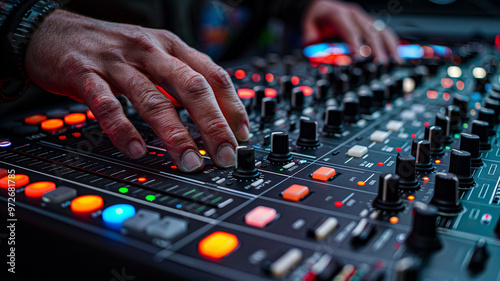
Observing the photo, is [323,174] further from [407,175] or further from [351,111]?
[351,111]

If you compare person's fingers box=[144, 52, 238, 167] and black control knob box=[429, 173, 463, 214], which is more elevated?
person's fingers box=[144, 52, 238, 167]

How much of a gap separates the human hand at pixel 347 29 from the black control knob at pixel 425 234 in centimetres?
182

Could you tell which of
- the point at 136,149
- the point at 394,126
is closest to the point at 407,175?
the point at 394,126

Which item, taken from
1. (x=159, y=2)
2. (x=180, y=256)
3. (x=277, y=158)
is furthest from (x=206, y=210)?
(x=159, y=2)

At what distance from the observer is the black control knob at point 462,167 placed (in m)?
0.82

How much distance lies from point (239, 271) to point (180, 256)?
0.08 metres

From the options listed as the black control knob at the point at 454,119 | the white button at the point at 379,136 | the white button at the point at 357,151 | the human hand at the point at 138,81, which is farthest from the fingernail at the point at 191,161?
the black control knob at the point at 454,119

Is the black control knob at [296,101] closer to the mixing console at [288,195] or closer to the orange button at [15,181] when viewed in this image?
the mixing console at [288,195]

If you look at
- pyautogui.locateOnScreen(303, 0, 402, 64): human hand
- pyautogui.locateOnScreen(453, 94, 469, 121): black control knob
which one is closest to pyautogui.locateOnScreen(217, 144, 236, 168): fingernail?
pyautogui.locateOnScreen(453, 94, 469, 121): black control knob

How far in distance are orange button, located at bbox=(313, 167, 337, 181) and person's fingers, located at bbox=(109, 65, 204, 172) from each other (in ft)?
0.74

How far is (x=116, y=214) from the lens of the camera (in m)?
0.66

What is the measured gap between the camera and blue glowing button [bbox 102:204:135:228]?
25.6 inches

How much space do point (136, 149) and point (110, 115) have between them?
10 centimetres

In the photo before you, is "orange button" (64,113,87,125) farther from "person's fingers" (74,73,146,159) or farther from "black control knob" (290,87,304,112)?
"black control knob" (290,87,304,112)
